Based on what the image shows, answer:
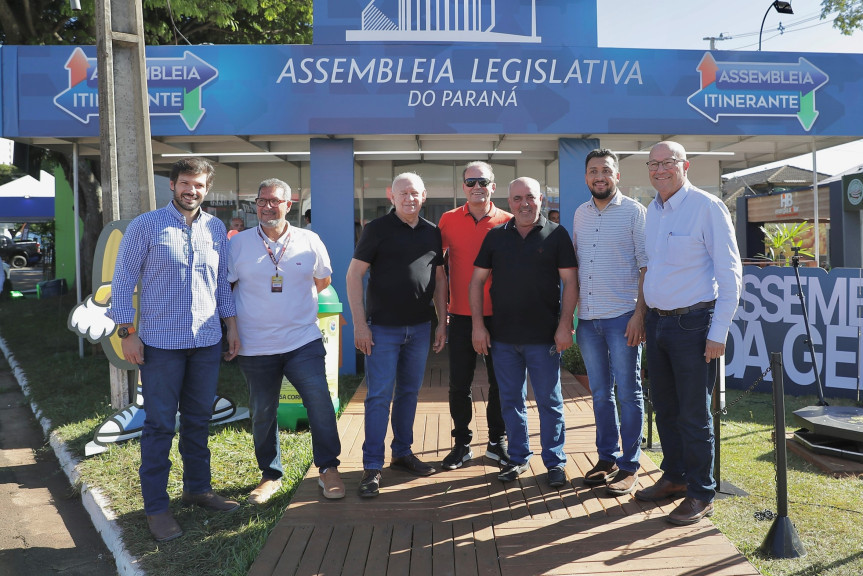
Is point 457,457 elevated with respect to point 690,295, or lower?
lower

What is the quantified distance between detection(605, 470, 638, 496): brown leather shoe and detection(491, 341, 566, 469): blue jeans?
324 millimetres

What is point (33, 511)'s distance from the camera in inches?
177

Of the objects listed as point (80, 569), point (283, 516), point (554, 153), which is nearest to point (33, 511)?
point (80, 569)

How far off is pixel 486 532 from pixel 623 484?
3.21ft

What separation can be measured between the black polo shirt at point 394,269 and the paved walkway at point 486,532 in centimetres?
110

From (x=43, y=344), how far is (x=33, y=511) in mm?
7155

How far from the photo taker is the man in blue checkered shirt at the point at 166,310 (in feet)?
12.0

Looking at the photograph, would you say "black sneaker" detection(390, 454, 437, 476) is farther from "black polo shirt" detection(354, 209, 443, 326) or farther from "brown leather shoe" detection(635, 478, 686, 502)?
"brown leather shoe" detection(635, 478, 686, 502)

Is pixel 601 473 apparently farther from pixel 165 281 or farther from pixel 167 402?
pixel 165 281

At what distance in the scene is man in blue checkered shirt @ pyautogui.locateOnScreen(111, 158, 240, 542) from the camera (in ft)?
12.0

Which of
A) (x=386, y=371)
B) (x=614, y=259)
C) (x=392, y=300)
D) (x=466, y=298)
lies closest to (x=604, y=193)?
(x=614, y=259)

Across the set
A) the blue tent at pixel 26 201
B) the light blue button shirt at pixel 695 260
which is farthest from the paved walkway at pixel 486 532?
the blue tent at pixel 26 201

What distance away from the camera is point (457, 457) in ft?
14.9

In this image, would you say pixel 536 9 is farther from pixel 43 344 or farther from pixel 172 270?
pixel 43 344
